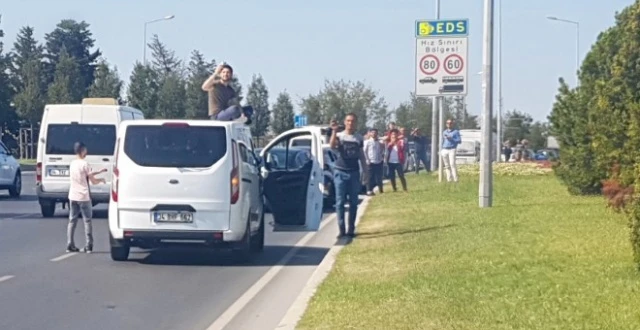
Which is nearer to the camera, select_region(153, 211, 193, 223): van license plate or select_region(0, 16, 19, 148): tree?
select_region(153, 211, 193, 223): van license plate

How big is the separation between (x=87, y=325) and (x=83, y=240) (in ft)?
29.2

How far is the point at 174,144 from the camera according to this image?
16078 mm

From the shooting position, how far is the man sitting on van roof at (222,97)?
706 inches

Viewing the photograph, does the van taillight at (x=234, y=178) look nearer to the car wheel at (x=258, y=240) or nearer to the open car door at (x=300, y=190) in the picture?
the car wheel at (x=258, y=240)

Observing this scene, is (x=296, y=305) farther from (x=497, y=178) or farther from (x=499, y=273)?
(x=497, y=178)

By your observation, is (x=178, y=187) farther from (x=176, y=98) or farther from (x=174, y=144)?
(x=176, y=98)

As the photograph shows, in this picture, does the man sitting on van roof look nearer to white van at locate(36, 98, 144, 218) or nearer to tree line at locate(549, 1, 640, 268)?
tree line at locate(549, 1, 640, 268)

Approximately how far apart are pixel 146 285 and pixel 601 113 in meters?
12.9

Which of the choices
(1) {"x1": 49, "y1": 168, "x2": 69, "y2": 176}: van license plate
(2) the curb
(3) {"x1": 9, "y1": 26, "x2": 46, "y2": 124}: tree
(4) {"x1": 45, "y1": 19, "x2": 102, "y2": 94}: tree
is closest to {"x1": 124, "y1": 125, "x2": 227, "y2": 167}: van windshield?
(2) the curb

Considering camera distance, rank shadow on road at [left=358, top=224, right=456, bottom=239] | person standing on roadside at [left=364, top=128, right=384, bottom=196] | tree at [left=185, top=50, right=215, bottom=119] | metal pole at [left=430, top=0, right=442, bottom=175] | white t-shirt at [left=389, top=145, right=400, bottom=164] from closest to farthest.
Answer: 1. shadow on road at [left=358, top=224, right=456, bottom=239]
2. person standing on roadside at [left=364, top=128, right=384, bottom=196]
3. white t-shirt at [left=389, top=145, right=400, bottom=164]
4. metal pole at [left=430, top=0, right=442, bottom=175]
5. tree at [left=185, top=50, right=215, bottom=119]

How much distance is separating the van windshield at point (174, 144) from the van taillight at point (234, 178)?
145 mm

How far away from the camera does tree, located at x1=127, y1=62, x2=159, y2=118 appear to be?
50656 mm

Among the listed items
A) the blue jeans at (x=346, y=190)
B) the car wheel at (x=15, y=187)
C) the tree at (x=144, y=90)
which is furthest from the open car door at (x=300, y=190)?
the tree at (x=144, y=90)

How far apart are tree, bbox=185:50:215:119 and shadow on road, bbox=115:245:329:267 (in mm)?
24466
